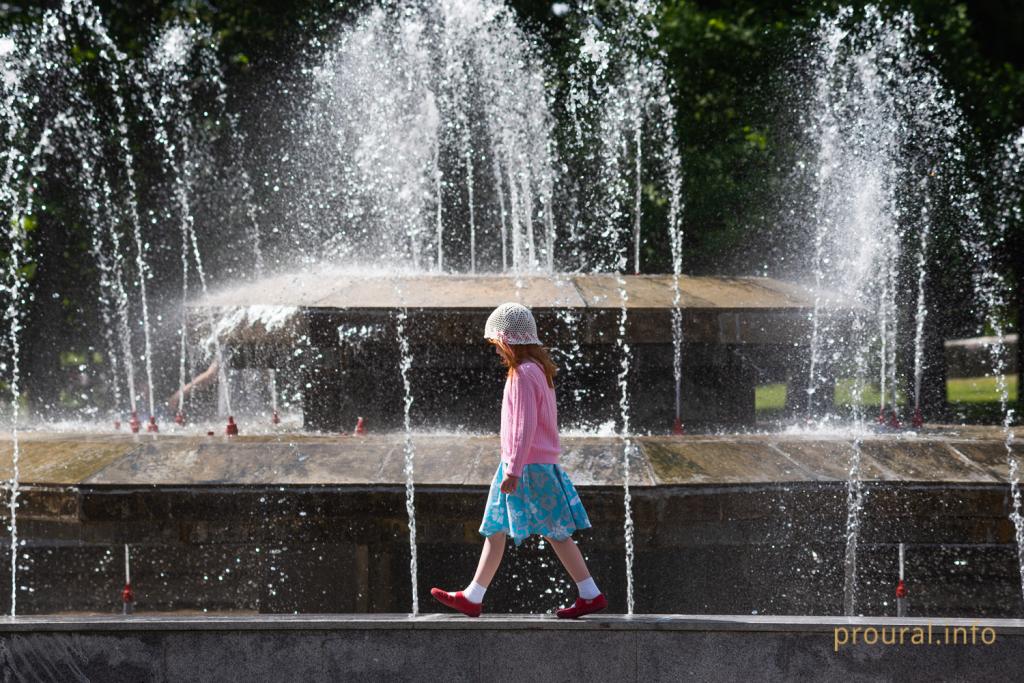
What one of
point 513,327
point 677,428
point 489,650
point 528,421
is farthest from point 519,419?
point 677,428

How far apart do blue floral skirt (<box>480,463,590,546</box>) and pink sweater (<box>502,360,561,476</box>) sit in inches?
2.4

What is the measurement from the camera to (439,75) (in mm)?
14680

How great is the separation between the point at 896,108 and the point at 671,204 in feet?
11.4

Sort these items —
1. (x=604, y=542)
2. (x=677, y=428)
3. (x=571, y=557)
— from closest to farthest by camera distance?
(x=571, y=557) < (x=604, y=542) < (x=677, y=428)

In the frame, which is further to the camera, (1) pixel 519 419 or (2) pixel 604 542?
(2) pixel 604 542

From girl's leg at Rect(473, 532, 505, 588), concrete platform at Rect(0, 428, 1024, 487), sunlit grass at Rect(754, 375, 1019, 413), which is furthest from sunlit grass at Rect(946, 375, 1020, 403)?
girl's leg at Rect(473, 532, 505, 588)

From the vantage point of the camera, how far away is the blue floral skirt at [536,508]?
3744mm

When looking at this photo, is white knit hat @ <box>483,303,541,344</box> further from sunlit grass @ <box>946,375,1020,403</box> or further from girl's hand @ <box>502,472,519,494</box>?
sunlit grass @ <box>946,375,1020,403</box>

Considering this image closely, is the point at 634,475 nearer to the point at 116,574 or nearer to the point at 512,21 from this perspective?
the point at 116,574

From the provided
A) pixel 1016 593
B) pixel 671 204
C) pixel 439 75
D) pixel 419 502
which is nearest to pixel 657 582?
pixel 419 502

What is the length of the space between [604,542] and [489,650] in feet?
4.15

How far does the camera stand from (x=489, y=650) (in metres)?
3.57

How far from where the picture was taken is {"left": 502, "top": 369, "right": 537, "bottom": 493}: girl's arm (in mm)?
3625

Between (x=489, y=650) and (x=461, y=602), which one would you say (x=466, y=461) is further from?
(x=489, y=650)
